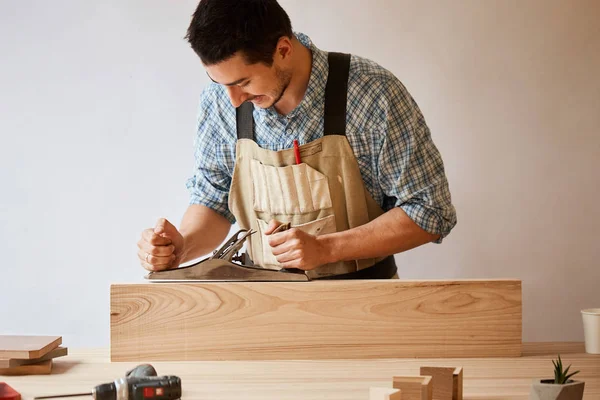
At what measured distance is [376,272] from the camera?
2.55 metres

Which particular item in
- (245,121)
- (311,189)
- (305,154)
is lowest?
(311,189)

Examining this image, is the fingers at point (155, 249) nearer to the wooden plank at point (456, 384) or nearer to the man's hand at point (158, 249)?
the man's hand at point (158, 249)

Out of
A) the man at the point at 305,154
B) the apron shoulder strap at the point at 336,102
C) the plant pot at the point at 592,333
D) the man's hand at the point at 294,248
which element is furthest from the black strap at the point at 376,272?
the plant pot at the point at 592,333

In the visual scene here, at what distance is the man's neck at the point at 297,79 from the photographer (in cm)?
238

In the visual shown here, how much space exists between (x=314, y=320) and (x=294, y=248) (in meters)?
0.28

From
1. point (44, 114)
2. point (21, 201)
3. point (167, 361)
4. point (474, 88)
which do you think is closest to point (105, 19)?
point (44, 114)

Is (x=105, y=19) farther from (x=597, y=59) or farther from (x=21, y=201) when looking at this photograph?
(x=597, y=59)

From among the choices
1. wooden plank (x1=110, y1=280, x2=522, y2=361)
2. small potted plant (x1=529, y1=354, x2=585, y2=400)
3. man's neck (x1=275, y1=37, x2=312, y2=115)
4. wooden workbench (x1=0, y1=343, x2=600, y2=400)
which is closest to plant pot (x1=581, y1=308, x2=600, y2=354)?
wooden workbench (x1=0, y1=343, x2=600, y2=400)

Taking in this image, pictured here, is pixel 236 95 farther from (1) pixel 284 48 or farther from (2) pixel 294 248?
(2) pixel 294 248

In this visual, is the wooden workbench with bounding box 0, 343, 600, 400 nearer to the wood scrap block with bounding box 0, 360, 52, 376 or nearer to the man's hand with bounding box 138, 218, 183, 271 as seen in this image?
the wood scrap block with bounding box 0, 360, 52, 376

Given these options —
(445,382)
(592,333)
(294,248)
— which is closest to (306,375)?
(445,382)

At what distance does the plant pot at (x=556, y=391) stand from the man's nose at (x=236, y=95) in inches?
51.0

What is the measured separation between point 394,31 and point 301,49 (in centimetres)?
103

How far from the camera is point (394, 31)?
130 inches
